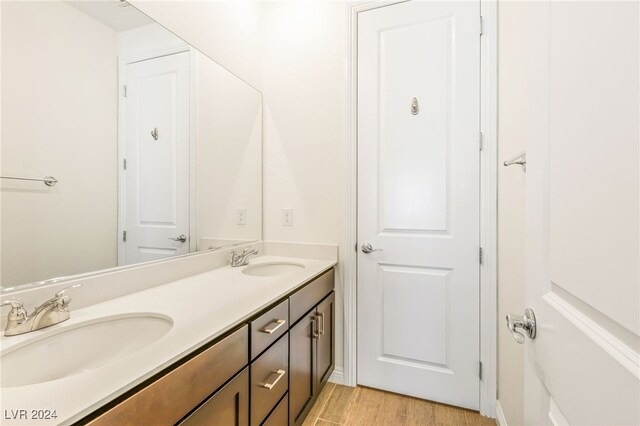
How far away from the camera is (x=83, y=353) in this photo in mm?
850

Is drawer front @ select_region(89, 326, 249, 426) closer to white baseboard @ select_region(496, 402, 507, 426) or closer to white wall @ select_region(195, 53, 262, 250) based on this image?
white wall @ select_region(195, 53, 262, 250)

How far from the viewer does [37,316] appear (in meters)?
0.81

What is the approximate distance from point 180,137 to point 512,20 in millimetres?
1683

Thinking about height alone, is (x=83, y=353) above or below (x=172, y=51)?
below

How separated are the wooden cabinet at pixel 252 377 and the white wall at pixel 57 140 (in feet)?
2.03

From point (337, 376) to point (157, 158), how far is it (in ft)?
5.47

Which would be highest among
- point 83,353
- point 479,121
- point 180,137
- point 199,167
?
point 479,121

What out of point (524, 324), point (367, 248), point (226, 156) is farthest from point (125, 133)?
point (524, 324)

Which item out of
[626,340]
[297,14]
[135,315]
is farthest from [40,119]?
[297,14]

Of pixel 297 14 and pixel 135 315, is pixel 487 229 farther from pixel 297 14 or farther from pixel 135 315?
pixel 297 14

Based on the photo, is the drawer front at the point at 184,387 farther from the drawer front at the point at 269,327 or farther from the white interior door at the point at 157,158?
the white interior door at the point at 157,158

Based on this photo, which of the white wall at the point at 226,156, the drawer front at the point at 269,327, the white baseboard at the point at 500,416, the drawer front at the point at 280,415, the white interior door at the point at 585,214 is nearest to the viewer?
the white interior door at the point at 585,214

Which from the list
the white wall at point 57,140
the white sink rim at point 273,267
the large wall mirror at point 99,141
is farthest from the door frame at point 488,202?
the white wall at point 57,140

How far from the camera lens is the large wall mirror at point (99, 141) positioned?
874 millimetres
